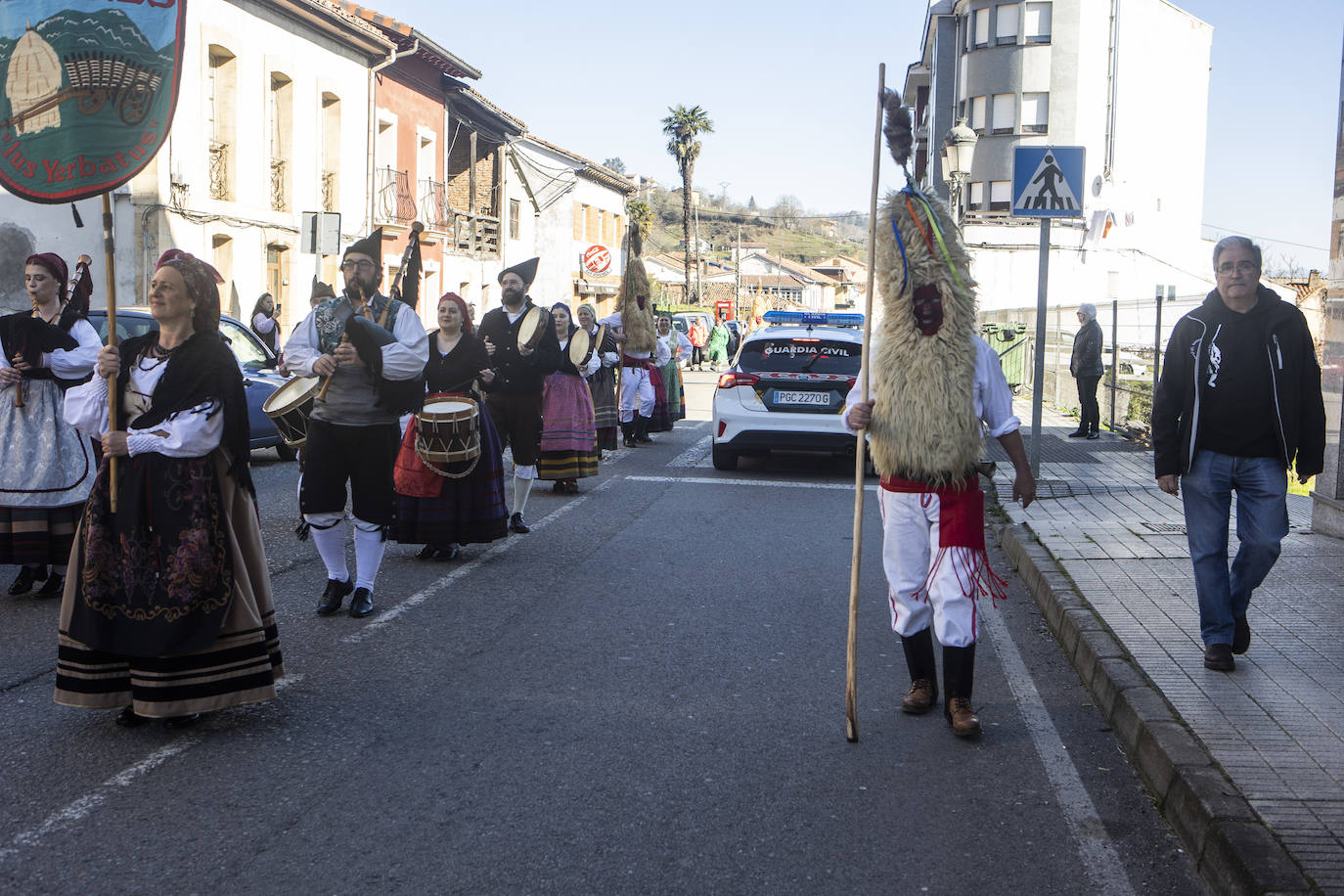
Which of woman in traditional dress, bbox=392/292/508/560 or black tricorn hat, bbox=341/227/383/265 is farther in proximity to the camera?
woman in traditional dress, bbox=392/292/508/560

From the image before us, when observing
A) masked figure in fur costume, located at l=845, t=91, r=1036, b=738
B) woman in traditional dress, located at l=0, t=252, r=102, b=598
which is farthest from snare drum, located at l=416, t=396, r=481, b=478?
masked figure in fur costume, located at l=845, t=91, r=1036, b=738

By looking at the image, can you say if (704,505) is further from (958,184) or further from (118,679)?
(958,184)

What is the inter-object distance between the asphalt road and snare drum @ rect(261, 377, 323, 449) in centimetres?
90

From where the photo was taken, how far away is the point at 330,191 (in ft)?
91.8

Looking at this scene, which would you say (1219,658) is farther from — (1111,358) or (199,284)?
(1111,358)

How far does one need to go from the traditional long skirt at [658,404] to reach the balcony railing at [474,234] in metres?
19.1


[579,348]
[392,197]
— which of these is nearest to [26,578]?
[579,348]

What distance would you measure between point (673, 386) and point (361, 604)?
1280 centimetres

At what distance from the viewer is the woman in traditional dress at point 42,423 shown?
7.15m

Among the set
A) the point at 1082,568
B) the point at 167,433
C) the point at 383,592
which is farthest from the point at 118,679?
the point at 1082,568

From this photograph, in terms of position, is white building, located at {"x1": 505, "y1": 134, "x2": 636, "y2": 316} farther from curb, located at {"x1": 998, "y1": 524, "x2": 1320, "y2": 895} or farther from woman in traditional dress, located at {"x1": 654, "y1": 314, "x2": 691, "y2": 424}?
curb, located at {"x1": 998, "y1": 524, "x2": 1320, "y2": 895}

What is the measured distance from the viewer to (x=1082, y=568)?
7.98 m

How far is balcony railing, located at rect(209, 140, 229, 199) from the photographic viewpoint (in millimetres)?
23109

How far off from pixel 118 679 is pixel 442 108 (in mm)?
31686
